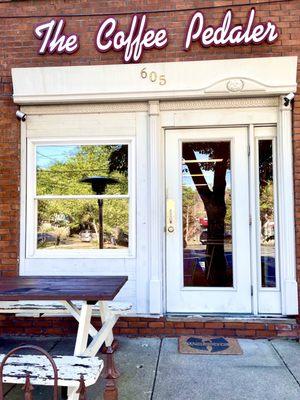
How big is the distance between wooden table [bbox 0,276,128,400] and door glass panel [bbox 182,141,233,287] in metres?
1.30

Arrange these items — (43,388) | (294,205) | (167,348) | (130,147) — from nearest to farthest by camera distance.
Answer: (43,388) < (167,348) < (294,205) < (130,147)

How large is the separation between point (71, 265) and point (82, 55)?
2583mm

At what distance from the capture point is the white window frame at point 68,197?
4777 mm

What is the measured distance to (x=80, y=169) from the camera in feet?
16.3

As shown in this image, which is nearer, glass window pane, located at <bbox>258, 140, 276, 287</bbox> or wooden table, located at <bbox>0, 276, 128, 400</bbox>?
wooden table, located at <bbox>0, 276, 128, 400</bbox>

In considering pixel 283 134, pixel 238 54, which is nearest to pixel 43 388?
pixel 283 134

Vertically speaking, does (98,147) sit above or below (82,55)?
below

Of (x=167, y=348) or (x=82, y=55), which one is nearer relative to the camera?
(x=167, y=348)

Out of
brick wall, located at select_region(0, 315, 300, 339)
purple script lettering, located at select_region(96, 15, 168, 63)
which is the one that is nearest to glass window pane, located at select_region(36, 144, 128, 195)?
purple script lettering, located at select_region(96, 15, 168, 63)

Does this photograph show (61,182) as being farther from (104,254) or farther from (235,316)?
(235,316)

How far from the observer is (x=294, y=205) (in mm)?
4512

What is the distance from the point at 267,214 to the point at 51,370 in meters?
3.08

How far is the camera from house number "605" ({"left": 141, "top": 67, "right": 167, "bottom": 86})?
4.59 m

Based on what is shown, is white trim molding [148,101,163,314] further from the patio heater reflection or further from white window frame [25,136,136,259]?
the patio heater reflection
